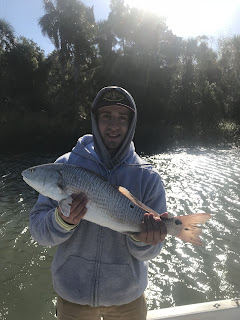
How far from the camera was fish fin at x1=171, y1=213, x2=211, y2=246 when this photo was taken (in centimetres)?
228

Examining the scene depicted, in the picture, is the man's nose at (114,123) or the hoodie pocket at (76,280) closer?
the hoodie pocket at (76,280)

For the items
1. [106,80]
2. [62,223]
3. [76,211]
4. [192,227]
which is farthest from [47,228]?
[106,80]

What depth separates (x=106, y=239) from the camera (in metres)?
2.34

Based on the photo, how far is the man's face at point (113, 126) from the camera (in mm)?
2543

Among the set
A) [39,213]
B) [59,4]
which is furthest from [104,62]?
[39,213]

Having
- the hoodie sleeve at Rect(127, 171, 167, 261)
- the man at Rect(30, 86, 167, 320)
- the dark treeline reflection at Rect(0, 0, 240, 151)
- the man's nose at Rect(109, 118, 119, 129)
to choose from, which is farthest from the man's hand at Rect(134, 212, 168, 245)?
the dark treeline reflection at Rect(0, 0, 240, 151)

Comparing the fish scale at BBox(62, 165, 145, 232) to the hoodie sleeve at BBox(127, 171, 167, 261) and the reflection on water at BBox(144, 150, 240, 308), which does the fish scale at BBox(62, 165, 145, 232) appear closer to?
the hoodie sleeve at BBox(127, 171, 167, 261)

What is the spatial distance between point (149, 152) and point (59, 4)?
67.6 feet

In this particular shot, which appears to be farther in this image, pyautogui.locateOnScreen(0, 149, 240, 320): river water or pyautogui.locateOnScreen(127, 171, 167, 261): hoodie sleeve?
pyautogui.locateOnScreen(0, 149, 240, 320): river water

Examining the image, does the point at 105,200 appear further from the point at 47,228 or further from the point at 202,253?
the point at 202,253

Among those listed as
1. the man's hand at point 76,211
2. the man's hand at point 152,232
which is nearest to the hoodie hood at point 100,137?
the man's hand at point 76,211

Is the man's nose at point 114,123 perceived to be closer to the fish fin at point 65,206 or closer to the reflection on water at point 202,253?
the fish fin at point 65,206

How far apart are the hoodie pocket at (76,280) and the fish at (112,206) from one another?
43 cm

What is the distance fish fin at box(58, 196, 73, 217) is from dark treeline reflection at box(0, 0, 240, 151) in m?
20.3
